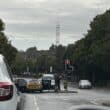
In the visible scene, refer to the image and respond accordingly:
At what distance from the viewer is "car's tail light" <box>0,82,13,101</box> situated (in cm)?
765

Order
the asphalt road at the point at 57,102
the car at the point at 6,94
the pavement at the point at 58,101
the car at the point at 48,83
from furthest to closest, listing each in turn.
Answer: the car at the point at 48,83 < the asphalt road at the point at 57,102 < the pavement at the point at 58,101 < the car at the point at 6,94

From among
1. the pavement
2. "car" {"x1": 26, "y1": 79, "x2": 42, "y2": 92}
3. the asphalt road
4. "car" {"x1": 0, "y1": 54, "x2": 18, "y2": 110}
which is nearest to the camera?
"car" {"x1": 0, "y1": 54, "x2": 18, "y2": 110}

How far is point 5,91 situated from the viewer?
25.3ft

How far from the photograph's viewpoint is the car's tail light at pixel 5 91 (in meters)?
7.65

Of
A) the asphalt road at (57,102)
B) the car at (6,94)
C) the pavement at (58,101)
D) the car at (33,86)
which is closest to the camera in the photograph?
the car at (6,94)

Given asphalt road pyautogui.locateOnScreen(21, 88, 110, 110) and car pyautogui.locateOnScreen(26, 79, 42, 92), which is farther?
car pyautogui.locateOnScreen(26, 79, 42, 92)

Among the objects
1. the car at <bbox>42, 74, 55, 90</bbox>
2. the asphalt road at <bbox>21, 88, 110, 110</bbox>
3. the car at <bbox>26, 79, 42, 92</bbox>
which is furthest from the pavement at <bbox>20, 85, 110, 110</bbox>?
the car at <bbox>42, 74, 55, 90</bbox>

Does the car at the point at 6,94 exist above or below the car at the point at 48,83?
below

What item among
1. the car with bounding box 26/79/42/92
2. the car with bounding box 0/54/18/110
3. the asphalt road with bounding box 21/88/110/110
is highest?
the car with bounding box 26/79/42/92

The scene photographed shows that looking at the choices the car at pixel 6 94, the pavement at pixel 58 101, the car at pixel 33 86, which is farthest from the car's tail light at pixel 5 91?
the car at pixel 33 86

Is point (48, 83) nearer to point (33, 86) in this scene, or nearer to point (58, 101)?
point (33, 86)

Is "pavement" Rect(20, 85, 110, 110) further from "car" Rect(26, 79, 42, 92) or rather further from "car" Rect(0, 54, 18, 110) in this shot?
"car" Rect(26, 79, 42, 92)

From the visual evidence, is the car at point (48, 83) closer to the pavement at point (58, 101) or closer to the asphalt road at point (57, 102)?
the pavement at point (58, 101)

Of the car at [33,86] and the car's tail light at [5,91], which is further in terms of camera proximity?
the car at [33,86]
